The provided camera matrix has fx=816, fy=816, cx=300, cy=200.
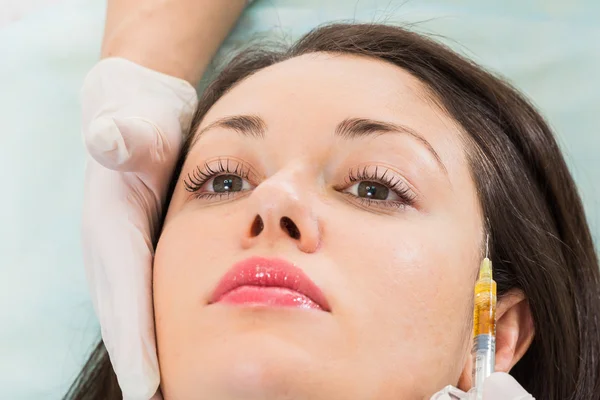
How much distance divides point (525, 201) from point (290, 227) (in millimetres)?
504

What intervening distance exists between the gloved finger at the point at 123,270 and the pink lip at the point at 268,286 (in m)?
0.21

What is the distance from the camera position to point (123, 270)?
1.42 metres

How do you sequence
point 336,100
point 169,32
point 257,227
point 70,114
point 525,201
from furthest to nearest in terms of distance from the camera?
point 70,114, point 169,32, point 525,201, point 336,100, point 257,227

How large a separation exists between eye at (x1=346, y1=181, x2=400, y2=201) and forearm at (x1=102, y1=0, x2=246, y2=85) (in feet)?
2.13

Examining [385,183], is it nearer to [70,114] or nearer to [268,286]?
[268,286]

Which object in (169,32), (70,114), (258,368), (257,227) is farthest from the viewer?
(70,114)

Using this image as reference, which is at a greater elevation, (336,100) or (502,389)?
(336,100)

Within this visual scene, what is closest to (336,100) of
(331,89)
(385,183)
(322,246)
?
(331,89)

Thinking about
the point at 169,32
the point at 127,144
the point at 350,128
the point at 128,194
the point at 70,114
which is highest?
the point at 350,128

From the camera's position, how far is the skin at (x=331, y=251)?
3.79 ft

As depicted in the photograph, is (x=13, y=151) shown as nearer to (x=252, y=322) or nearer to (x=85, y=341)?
(x=85, y=341)

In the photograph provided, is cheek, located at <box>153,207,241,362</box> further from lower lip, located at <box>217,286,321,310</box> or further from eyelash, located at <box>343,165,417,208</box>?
eyelash, located at <box>343,165,417,208</box>

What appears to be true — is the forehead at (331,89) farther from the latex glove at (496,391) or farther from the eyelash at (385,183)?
the latex glove at (496,391)

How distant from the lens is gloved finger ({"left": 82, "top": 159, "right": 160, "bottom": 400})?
134cm
